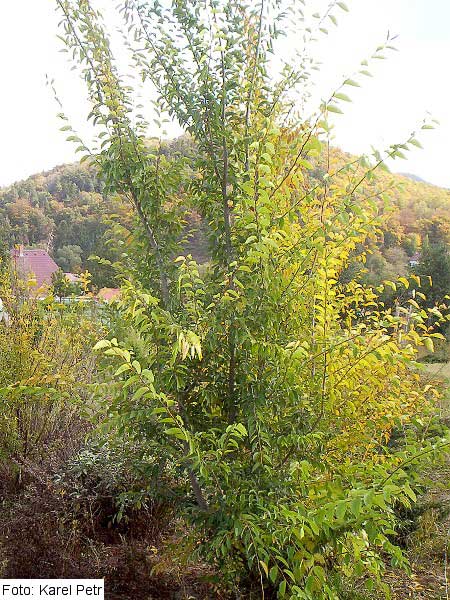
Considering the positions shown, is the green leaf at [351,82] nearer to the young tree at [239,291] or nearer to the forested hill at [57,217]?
the young tree at [239,291]

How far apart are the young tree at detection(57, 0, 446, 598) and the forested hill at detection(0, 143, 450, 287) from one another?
263 millimetres

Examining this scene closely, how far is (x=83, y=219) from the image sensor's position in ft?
57.3

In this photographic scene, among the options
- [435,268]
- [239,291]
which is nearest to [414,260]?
[435,268]

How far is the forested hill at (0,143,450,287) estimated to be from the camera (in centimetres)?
660

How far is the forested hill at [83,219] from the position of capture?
6.60m

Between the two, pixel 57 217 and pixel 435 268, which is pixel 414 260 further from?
pixel 57 217

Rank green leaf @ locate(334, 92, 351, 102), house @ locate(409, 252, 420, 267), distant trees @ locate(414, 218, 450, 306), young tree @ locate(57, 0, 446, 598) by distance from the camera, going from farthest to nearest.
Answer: house @ locate(409, 252, 420, 267)
distant trees @ locate(414, 218, 450, 306)
young tree @ locate(57, 0, 446, 598)
green leaf @ locate(334, 92, 351, 102)

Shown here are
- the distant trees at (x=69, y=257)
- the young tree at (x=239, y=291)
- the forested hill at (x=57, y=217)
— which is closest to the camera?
the young tree at (x=239, y=291)

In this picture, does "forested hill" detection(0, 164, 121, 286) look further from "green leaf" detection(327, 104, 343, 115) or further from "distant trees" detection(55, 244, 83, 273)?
"green leaf" detection(327, 104, 343, 115)

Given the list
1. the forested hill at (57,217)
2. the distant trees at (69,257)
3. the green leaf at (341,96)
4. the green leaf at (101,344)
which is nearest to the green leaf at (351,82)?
the green leaf at (341,96)

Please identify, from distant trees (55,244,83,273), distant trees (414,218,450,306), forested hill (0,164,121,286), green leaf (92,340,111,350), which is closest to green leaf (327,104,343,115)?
green leaf (92,340,111,350)

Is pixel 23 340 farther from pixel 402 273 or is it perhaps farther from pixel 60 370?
pixel 402 273

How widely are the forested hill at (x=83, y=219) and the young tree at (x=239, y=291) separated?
0.86ft

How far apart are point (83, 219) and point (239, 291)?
632 inches
